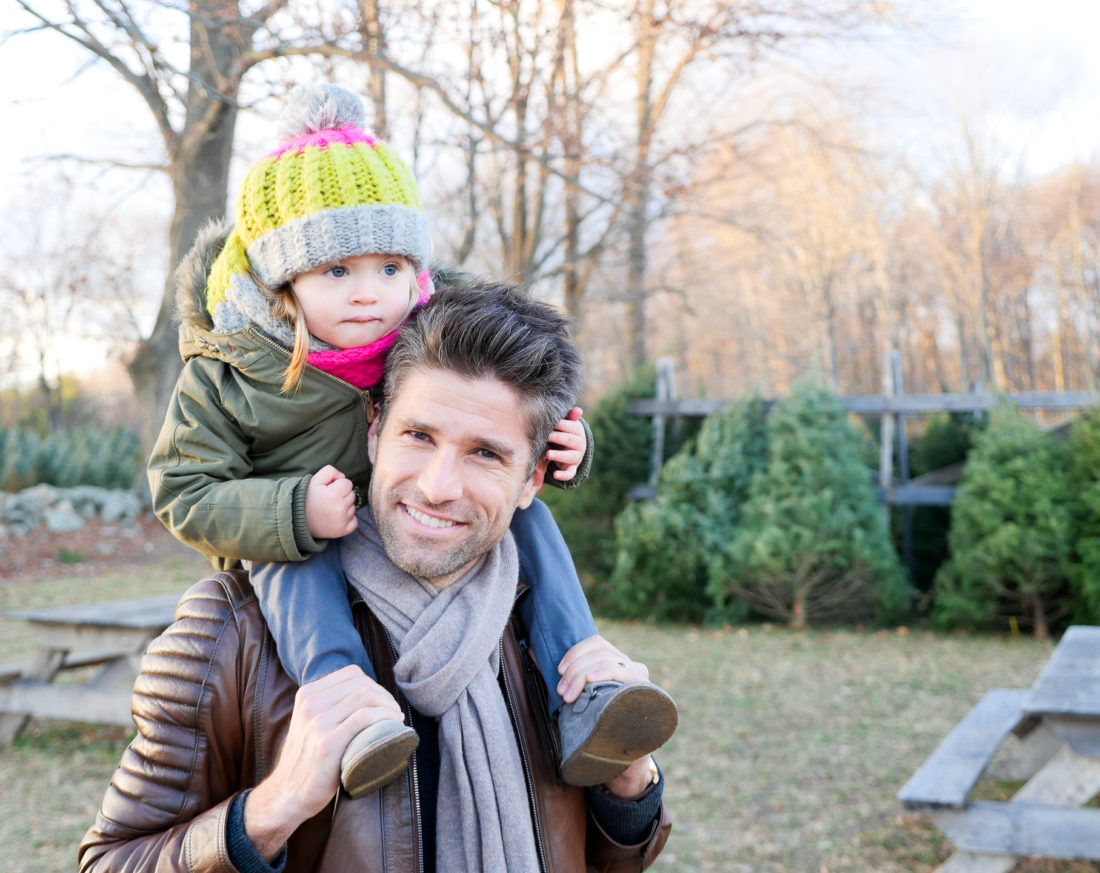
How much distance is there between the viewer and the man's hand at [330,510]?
168 centimetres

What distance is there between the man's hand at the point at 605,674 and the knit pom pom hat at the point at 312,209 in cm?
89

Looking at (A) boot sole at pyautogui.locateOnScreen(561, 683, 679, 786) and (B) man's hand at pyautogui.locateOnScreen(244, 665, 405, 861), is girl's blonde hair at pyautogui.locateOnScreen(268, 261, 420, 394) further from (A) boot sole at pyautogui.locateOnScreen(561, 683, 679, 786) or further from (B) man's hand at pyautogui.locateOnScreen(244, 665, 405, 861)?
(A) boot sole at pyautogui.locateOnScreen(561, 683, 679, 786)

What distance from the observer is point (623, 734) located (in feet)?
5.37

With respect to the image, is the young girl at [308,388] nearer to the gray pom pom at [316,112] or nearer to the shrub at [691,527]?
the gray pom pom at [316,112]

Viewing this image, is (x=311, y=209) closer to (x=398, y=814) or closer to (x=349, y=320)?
(x=349, y=320)

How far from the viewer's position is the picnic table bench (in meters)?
3.74

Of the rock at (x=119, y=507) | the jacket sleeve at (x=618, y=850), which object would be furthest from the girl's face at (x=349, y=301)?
the rock at (x=119, y=507)

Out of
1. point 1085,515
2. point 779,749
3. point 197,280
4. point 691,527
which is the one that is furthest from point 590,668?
point 1085,515

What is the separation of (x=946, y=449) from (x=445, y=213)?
792cm

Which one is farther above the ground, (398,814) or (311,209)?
(311,209)

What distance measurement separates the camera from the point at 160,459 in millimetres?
1844

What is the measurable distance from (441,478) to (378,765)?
496mm

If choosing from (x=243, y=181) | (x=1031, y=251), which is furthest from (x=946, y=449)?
(x=1031, y=251)

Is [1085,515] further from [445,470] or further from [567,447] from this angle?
[445,470]
